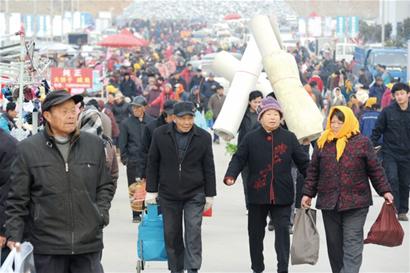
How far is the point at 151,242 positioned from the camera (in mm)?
13359

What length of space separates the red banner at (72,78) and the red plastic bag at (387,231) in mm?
17529

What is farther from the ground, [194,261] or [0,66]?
[0,66]

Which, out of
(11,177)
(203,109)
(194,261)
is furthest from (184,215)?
(203,109)

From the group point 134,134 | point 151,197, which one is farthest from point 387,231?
point 134,134

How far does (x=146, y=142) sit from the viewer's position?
604 inches

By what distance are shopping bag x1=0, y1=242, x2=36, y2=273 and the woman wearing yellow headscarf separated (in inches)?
143

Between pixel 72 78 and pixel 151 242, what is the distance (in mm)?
16895

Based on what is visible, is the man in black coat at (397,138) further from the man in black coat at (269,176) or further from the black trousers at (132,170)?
the man in black coat at (269,176)

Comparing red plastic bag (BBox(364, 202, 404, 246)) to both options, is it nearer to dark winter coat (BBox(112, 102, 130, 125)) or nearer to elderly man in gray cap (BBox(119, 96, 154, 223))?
elderly man in gray cap (BBox(119, 96, 154, 223))

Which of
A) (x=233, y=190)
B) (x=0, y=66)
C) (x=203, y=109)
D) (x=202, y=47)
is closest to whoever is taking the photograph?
(x=0, y=66)

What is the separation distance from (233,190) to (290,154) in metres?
9.40

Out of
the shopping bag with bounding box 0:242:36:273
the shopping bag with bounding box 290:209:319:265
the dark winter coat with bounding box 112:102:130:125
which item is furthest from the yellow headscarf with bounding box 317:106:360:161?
the dark winter coat with bounding box 112:102:130:125

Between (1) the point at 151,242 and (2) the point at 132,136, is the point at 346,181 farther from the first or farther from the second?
(2) the point at 132,136

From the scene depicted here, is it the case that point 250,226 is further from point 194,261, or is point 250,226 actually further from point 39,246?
point 39,246
